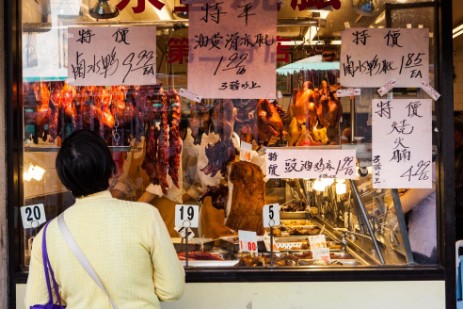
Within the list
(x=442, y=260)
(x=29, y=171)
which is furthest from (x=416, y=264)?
(x=29, y=171)

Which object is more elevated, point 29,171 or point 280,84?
point 280,84

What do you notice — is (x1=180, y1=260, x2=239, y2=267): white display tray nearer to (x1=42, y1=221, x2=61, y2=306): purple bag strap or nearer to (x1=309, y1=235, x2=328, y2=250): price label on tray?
(x1=309, y1=235, x2=328, y2=250): price label on tray

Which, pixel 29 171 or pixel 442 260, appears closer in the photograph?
pixel 442 260

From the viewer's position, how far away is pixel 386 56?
12.0ft

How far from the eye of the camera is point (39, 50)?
3.96 meters

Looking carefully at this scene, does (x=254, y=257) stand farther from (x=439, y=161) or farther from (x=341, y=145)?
(x=439, y=161)

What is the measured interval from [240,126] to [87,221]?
2506mm

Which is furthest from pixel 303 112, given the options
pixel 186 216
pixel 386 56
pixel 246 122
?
pixel 186 216

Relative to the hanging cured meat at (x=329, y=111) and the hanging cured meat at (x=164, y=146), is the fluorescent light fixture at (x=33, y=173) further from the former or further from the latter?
the hanging cured meat at (x=329, y=111)

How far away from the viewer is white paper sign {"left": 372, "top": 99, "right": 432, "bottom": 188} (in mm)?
3592

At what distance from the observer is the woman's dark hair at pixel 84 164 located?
2.10m

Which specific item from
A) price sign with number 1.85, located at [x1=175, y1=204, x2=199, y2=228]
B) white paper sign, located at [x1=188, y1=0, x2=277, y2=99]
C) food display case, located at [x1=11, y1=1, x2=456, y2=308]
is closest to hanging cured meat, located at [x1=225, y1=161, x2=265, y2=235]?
food display case, located at [x1=11, y1=1, x2=456, y2=308]

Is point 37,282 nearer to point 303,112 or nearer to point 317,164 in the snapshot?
point 317,164

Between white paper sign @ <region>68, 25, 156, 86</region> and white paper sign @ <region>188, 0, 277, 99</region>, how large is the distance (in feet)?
1.10
